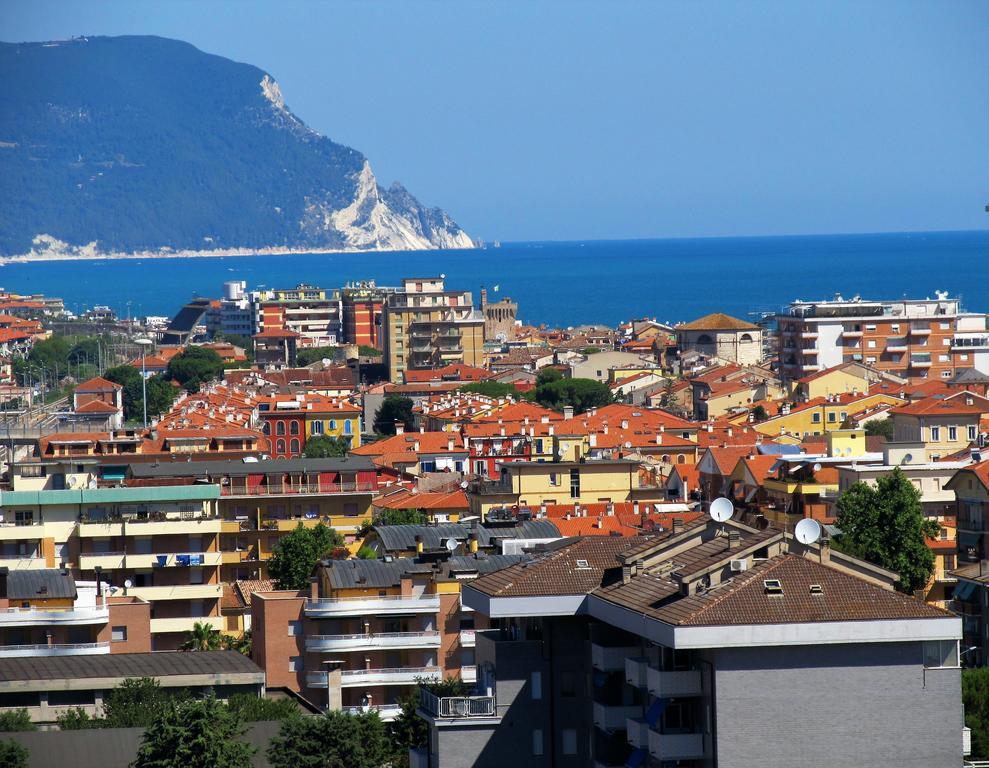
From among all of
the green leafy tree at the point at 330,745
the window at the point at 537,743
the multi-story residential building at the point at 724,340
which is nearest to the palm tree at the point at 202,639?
the green leafy tree at the point at 330,745

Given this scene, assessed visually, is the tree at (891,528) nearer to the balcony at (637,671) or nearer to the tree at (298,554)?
the tree at (298,554)

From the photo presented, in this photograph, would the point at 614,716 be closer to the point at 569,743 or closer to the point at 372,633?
the point at 569,743

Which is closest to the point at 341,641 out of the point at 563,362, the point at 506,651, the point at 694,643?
the point at 506,651

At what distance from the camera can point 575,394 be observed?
6106 cm

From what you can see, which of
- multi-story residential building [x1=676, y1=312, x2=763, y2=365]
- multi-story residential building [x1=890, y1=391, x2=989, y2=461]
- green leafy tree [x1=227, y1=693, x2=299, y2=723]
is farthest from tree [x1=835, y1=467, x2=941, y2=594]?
multi-story residential building [x1=676, y1=312, x2=763, y2=365]

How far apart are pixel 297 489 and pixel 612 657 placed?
1776 cm

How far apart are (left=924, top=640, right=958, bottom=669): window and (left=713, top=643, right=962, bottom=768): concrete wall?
50 millimetres

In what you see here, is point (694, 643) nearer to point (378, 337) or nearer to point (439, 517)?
point (439, 517)

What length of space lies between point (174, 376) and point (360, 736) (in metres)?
63.7

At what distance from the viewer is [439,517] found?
33219 millimetres

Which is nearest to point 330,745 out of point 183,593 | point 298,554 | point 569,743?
point 569,743

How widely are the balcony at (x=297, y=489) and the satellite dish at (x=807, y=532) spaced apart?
16623 mm

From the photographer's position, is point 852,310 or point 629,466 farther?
point 852,310

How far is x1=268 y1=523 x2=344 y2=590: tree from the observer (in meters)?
27.1
